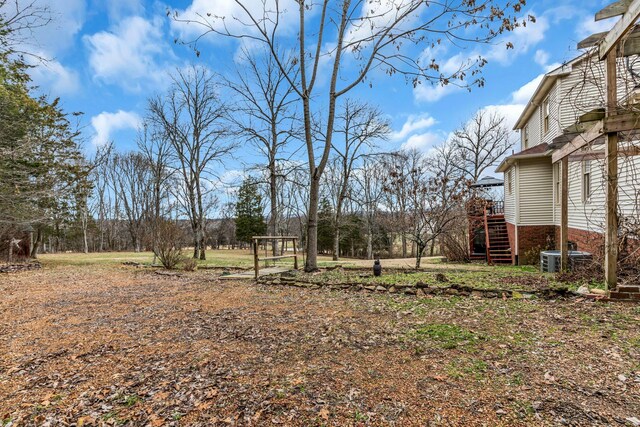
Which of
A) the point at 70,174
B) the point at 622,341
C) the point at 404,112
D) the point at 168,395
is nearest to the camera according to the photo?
the point at 168,395

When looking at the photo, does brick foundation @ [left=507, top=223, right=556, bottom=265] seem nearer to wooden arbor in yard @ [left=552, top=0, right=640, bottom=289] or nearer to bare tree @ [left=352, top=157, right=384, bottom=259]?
wooden arbor in yard @ [left=552, top=0, right=640, bottom=289]

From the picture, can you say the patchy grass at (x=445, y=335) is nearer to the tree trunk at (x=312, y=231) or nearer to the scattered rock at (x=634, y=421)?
the scattered rock at (x=634, y=421)

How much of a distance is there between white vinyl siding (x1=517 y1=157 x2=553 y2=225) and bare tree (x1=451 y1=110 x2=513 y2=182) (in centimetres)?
1266

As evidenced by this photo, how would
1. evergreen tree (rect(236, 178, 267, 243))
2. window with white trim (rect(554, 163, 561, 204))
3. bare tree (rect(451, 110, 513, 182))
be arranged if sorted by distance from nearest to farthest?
window with white trim (rect(554, 163, 561, 204))
bare tree (rect(451, 110, 513, 182))
evergreen tree (rect(236, 178, 267, 243))

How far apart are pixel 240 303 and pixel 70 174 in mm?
12465

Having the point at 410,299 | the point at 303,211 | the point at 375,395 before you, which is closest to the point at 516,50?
the point at 410,299

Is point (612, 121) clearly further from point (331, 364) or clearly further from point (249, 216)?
point (249, 216)

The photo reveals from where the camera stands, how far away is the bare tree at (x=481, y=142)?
2592 cm

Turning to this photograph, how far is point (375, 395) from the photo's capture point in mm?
2477

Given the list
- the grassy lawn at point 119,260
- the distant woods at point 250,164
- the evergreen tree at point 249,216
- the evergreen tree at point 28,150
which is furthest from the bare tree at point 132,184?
the evergreen tree at point 28,150

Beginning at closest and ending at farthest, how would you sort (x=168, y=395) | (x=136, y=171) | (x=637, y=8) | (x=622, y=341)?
1. (x=168, y=395)
2. (x=622, y=341)
3. (x=637, y=8)
4. (x=136, y=171)

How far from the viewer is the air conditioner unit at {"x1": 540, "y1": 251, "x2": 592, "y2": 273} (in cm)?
703

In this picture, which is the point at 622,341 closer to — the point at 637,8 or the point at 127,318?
the point at 637,8

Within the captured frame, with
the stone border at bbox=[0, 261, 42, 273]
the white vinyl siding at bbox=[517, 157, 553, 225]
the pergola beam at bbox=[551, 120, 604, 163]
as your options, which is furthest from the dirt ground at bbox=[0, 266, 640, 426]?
the white vinyl siding at bbox=[517, 157, 553, 225]
